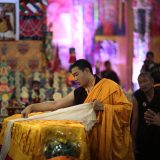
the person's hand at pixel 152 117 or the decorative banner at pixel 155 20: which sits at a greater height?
the decorative banner at pixel 155 20

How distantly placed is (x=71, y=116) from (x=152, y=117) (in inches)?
29.4

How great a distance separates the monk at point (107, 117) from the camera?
4.23 m

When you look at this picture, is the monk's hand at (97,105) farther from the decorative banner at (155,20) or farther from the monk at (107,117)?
the decorative banner at (155,20)

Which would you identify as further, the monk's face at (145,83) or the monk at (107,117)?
the monk's face at (145,83)

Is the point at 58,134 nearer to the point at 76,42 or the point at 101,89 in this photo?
the point at 101,89

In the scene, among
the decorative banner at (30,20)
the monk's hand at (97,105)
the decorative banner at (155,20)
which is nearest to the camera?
the monk's hand at (97,105)

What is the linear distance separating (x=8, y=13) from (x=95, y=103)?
13.1ft

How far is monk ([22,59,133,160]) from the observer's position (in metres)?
4.23

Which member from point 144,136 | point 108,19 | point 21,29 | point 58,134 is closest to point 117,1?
point 108,19

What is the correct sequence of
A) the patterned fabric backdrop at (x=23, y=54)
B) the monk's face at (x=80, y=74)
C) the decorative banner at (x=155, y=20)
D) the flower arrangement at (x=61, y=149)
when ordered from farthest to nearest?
the decorative banner at (x=155, y=20)
the patterned fabric backdrop at (x=23, y=54)
the monk's face at (x=80, y=74)
the flower arrangement at (x=61, y=149)

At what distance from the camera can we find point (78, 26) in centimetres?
918

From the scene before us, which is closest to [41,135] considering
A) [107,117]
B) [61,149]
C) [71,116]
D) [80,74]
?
[61,149]

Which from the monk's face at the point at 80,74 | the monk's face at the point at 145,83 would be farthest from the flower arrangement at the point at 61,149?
the monk's face at the point at 145,83

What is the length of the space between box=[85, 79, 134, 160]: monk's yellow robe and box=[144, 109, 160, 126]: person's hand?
16 centimetres
